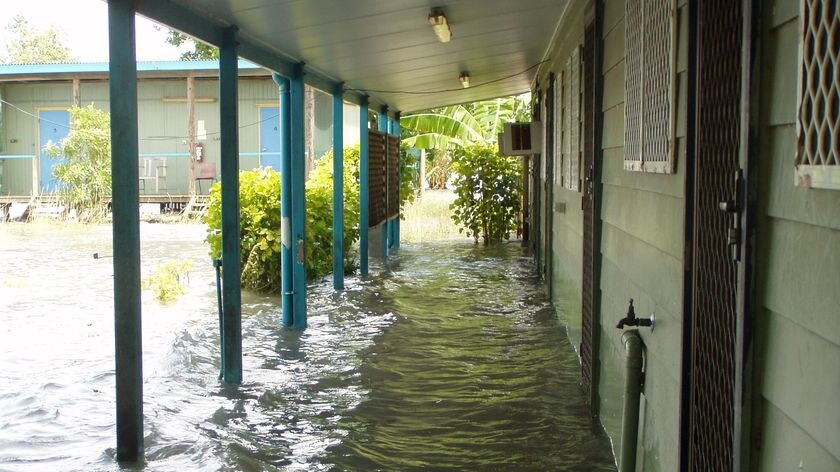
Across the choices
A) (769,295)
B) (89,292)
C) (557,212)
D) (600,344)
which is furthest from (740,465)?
(89,292)

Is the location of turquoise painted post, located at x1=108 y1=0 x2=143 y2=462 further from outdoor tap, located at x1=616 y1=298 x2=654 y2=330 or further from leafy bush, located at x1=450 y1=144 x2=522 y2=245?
leafy bush, located at x1=450 y1=144 x2=522 y2=245

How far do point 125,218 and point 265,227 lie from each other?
555 centimetres

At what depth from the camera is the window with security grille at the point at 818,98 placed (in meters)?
1.51

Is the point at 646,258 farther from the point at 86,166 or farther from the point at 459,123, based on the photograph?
the point at 86,166

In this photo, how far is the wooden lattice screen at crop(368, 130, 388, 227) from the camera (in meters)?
12.0

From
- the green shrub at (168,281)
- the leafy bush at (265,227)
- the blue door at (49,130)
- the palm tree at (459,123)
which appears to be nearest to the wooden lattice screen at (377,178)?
the leafy bush at (265,227)

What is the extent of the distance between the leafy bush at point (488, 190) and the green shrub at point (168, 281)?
611cm

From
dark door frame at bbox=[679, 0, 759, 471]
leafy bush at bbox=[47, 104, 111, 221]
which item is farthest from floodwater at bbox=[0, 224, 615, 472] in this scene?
leafy bush at bbox=[47, 104, 111, 221]

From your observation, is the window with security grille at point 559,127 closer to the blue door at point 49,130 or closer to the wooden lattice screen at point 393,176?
the wooden lattice screen at point 393,176

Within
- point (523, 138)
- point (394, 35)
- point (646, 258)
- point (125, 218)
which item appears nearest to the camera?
point (646, 258)

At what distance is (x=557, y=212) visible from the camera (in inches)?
342

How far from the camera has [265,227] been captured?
389 inches

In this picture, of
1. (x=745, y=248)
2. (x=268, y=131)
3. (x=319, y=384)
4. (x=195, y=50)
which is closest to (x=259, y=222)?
(x=319, y=384)

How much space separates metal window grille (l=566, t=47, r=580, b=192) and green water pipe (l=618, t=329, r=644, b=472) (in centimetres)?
311
